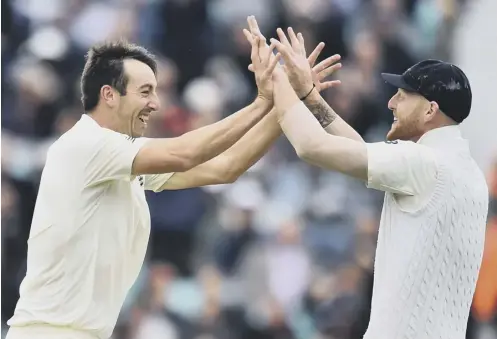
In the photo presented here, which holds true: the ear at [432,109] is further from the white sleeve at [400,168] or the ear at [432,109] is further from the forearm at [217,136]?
the forearm at [217,136]

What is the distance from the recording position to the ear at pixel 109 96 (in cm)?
449

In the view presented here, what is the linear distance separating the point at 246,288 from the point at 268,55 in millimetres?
3791

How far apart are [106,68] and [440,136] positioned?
4.62 feet

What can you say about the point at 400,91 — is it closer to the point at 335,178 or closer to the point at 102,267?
the point at 102,267

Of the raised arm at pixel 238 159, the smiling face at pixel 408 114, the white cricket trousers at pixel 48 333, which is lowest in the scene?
the white cricket trousers at pixel 48 333

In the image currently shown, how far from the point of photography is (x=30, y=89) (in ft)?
26.3

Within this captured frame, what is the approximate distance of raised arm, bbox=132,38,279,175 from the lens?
166 inches

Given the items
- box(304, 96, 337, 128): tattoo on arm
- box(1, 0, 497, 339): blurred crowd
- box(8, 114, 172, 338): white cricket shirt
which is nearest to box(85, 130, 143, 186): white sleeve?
box(8, 114, 172, 338): white cricket shirt

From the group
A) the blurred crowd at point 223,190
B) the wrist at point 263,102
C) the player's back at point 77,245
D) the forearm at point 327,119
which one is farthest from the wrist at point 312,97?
the blurred crowd at point 223,190

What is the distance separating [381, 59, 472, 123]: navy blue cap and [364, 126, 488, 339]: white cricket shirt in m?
0.18

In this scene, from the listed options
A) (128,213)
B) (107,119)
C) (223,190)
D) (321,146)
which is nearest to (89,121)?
(107,119)

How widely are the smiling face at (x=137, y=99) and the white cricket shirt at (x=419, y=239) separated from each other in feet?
3.56

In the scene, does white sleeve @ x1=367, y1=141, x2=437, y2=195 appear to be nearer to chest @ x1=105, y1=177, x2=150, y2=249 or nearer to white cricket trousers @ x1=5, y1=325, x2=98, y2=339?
chest @ x1=105, y1=177, x2=150, y2=249

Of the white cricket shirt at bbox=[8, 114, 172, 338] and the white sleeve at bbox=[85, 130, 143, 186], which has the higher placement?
the white sleeve at bbox=[85, 130, 143, 186]
